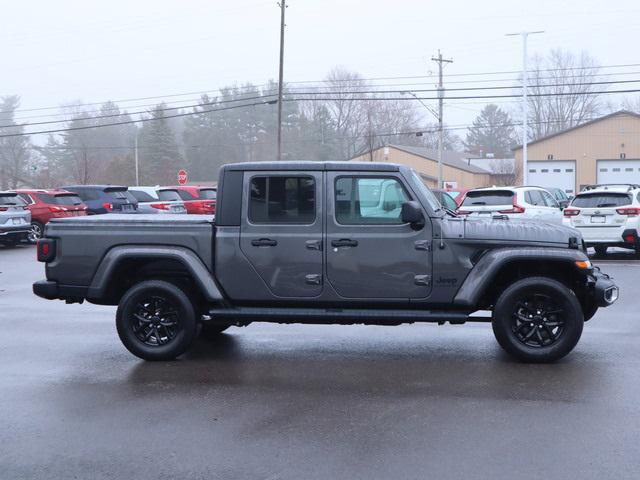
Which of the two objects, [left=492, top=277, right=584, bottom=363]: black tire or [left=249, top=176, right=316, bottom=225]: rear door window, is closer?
[left=492, top=277, right=584, bottom=363]: black tire

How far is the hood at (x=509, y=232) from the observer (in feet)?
24.3

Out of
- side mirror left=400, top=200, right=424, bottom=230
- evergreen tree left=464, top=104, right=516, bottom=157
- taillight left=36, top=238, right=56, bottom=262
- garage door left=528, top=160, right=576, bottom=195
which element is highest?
evergreen tree left=464, top=104, right=516, bottom=157

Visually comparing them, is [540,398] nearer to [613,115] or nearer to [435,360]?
[435,360]

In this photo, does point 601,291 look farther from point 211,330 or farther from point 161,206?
point 161,206

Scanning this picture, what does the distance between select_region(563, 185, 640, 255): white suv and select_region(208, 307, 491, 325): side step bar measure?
35.8 ft

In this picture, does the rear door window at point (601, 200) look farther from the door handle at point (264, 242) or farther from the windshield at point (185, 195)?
the windshield at point (185, 195)

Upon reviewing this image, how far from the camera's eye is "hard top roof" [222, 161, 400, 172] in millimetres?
7652

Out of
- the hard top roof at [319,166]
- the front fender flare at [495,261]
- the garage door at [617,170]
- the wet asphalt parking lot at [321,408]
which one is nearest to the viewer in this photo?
the wet asphalt parking lot at [321,408]

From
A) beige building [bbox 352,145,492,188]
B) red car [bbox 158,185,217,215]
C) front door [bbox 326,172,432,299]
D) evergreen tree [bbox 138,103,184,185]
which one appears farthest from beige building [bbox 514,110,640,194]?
front door [bbox 326,172,432,299]

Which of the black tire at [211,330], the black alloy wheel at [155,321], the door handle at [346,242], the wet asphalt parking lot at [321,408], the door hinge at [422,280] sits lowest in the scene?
the wet asphalt parking lot at [321,408]

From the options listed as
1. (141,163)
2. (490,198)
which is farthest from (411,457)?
(141,163)

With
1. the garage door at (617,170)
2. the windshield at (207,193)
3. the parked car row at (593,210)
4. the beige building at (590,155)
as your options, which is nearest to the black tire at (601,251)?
the parked car row at (593,210)

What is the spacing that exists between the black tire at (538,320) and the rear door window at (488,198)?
449 inches

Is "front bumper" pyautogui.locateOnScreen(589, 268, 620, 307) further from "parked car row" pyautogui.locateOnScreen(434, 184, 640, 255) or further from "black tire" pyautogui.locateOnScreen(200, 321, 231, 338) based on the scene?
"parked car row" pyautogui.locateOnScreen(434, 184, 640, 255)
